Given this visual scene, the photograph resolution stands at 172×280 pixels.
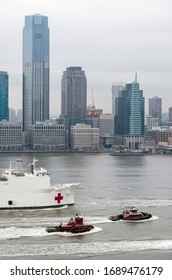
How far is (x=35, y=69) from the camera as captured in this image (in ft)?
444

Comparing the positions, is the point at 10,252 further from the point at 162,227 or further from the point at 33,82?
the point at 33,82

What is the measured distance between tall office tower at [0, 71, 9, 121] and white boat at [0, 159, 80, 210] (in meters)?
107

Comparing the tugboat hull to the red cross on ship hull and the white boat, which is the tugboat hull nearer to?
the white boat

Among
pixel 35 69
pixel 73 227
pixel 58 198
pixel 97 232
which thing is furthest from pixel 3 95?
pixel 97 232

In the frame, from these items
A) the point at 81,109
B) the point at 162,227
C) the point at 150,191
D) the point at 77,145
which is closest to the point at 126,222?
the point at 162,227

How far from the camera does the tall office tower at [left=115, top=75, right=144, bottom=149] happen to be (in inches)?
4094

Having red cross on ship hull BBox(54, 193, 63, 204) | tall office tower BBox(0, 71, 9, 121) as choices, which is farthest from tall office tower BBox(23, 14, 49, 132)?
red cross on ship hull BBox(54, 193, 63, 204)

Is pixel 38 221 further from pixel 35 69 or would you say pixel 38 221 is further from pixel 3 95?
pixel 35 69

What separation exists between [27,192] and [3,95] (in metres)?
108

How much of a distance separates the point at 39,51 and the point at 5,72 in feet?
41.1

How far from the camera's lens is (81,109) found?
415ft

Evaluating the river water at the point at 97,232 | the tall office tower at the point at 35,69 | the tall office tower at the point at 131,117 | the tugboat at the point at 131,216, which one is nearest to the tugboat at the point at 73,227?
the river water at the point at 97,232

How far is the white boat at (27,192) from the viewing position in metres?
21.2
